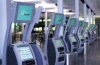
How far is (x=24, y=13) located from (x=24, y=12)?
0.02 meters

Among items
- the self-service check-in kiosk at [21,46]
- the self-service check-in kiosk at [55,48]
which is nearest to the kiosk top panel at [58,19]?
the self-service check-in kiosk at [55,48]

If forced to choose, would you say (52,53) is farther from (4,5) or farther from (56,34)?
(4,5)

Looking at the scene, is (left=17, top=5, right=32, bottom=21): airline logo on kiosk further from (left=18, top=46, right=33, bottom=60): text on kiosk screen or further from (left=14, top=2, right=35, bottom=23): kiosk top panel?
(left=18, top=46, right=33, bottom=60): text on kiosk screen

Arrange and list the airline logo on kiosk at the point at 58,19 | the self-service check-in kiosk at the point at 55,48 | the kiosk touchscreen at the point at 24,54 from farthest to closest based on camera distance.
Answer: the airline logo on kiosk at the point at 58,19 → the self-service check-in kiosk at the point at 55,48 → the kiosk touchscreen at the point at 24,54

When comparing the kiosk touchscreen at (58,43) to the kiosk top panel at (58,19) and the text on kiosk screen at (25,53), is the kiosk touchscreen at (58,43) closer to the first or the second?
the kiosk top panel at (58,19)

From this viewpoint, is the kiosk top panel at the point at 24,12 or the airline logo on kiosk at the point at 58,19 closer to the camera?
the kiosk top panel at the point at 24,12

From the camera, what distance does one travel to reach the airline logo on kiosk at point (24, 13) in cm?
410

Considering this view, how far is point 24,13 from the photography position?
4.19 meters

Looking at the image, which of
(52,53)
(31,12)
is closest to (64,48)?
(52,53)

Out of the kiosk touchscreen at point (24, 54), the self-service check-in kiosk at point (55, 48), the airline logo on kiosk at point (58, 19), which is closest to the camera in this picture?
the kiosk touchscreen at point (24, 54)

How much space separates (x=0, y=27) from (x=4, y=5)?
417 millimetres

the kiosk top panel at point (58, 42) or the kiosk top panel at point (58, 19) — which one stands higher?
the kiosk top panel at point (58, 19)

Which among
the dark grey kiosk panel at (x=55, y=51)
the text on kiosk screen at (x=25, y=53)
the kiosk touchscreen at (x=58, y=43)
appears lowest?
the dark grey kiosk panel at (x=55, y=51)

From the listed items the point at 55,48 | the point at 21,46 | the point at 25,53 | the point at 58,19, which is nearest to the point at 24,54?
the point at 25,53
